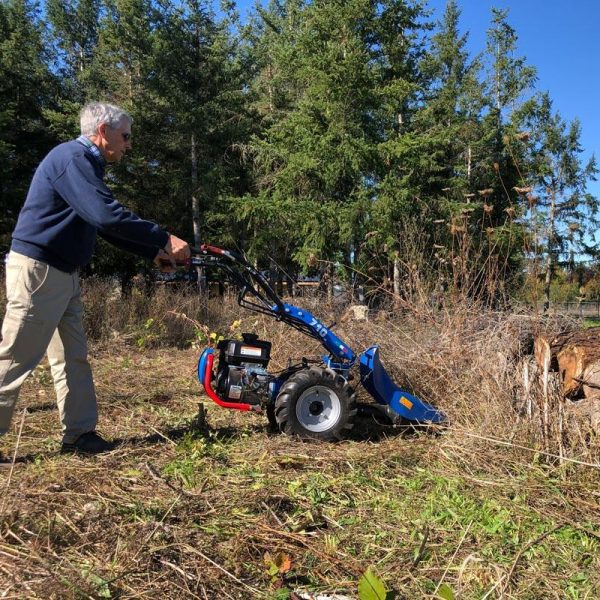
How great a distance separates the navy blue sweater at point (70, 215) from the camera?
2934 mm

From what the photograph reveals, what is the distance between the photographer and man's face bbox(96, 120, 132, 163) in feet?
10.5

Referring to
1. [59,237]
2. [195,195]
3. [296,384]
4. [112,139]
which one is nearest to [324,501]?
[296,384]

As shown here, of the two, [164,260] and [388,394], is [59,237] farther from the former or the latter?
[388,394]

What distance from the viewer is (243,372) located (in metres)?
3.81

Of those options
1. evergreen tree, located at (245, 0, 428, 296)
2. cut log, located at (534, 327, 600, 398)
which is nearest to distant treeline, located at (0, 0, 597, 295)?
evergreen tree, located at (245, 0, 428, 296)

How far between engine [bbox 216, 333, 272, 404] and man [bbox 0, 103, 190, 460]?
3.10 feet

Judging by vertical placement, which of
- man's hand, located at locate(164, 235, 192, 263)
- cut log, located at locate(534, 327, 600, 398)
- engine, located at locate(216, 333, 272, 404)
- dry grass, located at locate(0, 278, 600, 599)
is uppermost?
man's hand, located at locate(164, 235, 192, 263)

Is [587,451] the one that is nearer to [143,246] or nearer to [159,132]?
[143,246]

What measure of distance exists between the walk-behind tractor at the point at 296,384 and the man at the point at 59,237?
75cm

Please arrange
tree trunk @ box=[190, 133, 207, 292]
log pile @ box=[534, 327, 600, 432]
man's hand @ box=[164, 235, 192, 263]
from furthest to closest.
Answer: tree trunk @ box=[190, 133, 207, 292] < log pile @ box=[534, 327, 600, 432] < man's hand @ box=[164, 235, 192, 263]

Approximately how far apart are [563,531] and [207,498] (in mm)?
1662

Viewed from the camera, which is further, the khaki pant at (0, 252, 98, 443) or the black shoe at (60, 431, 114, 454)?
the black shoe at (60, 431, 114, 454)

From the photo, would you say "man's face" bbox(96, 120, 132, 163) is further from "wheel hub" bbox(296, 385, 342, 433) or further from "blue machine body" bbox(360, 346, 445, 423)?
"blue machine body" bbox(360, 346, 445, 423)

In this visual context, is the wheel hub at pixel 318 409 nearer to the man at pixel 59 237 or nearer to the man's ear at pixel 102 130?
the man at pixel 59 237
